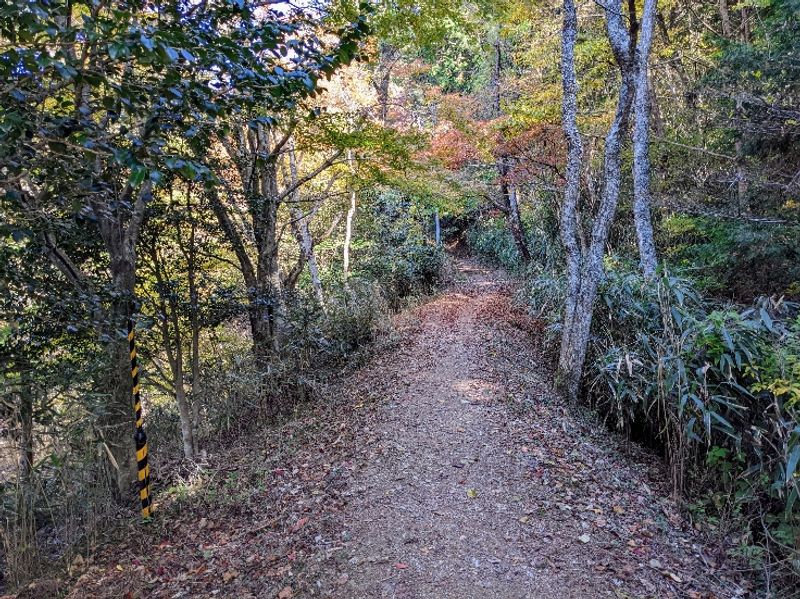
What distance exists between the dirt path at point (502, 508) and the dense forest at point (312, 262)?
12 cm

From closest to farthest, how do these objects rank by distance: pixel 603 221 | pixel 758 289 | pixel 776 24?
1. pixel 603 221
2. pixel 776 24
3. pixel 758 289

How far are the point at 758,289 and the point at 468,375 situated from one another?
6.03 m

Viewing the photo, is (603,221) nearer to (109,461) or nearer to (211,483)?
(211,483)

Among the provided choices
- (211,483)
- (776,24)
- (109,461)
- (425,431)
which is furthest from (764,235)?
(109,461)

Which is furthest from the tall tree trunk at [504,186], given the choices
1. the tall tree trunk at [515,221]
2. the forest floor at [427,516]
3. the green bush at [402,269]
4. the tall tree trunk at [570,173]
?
the forest floor at [427,516]

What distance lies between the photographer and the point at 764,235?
25.3 feet

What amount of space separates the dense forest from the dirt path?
124 millimetres

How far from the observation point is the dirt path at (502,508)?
333 centimetres

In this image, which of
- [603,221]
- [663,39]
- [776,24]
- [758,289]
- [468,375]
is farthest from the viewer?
[663,39]

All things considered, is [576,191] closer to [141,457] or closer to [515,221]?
[141,457]

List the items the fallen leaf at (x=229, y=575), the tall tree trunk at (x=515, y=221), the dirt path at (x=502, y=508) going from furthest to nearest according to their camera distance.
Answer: the tall tree trunk at (x=515, y=221)
the fallen leaf at (x=229, y=575)
the dirt path at (x=502, y=508)

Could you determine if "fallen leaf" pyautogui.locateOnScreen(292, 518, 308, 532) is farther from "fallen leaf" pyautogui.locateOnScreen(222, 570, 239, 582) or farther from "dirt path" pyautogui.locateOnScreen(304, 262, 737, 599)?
A: "fallen leaf" pyautogui.locateOnScreen(222, 570, 239, 582)

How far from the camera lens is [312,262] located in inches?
428

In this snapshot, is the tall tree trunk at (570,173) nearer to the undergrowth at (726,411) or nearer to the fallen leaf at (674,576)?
the undergrowth at (726,411)
